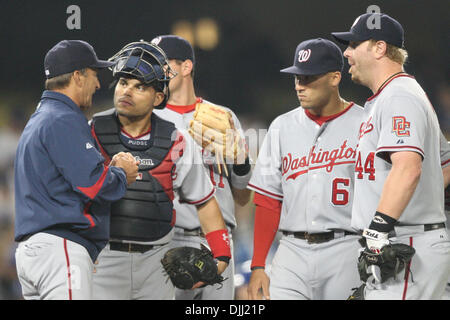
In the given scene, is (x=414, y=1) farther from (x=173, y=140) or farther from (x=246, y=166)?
(x=173, y=140)

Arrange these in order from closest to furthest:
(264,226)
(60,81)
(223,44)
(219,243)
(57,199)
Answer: (57,199), (60,81), (219,243), (264,226), (223,44)

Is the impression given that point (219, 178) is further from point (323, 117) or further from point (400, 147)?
point (400, 147)

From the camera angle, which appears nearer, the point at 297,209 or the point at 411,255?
the point at 411,255

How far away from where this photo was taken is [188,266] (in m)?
2.61

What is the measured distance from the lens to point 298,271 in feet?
8.93

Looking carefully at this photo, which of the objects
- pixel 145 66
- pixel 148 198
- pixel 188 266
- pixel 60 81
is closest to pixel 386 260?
pixel 188 266

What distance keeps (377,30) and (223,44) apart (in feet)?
7.48

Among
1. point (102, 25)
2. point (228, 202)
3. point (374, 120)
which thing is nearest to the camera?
point (374, 120)

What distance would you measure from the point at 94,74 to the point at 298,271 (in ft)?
4.06

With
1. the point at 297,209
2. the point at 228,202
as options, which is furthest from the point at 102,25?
the point at 297,209

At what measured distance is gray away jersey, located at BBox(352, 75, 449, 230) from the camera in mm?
2207

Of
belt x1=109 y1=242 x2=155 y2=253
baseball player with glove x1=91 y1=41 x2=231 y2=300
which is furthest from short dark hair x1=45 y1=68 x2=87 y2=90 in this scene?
belt x1=109 y1=242 x2=155 y2=253

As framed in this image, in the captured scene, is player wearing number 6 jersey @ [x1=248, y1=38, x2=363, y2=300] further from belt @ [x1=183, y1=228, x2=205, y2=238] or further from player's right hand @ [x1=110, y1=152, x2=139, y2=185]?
player's right hand @ [x1=110, y1=152, x2=139, y2=185]

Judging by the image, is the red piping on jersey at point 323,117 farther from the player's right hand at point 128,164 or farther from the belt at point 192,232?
the player's right hand at point 128,164
